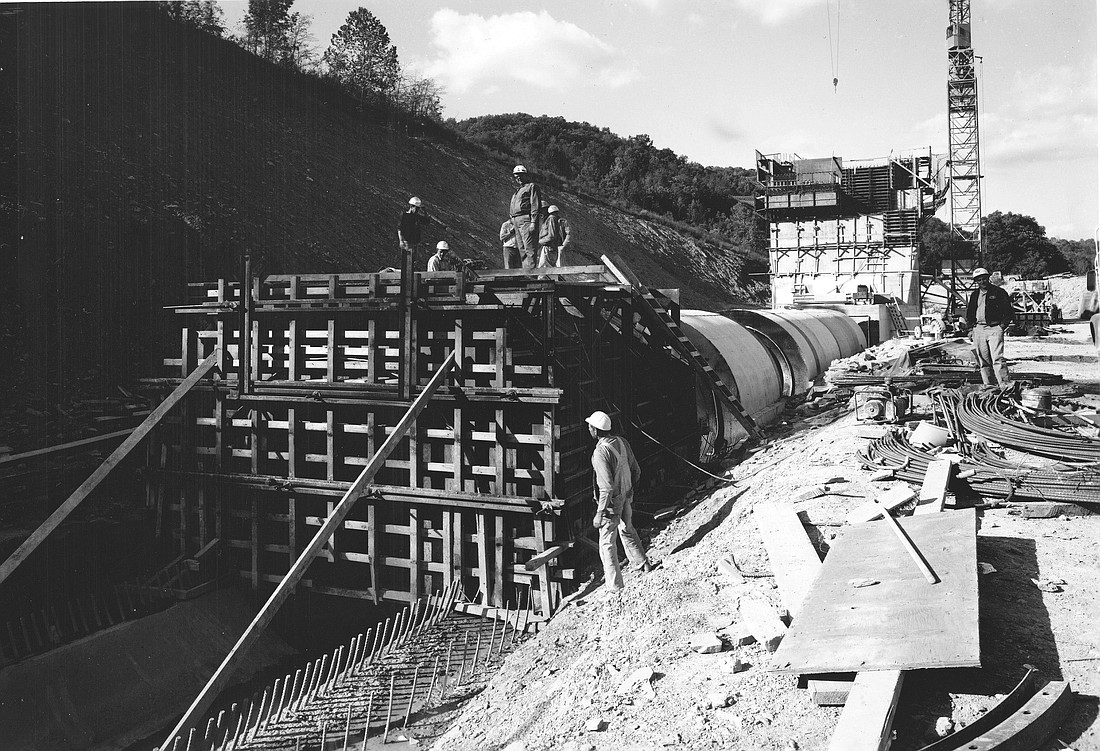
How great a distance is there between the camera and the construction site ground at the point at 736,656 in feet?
12.8

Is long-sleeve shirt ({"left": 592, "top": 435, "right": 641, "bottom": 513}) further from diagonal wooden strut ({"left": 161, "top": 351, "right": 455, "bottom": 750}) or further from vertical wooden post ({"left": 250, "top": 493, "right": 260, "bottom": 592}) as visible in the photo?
vertical wooden post ({"left": 250, "top": 493, "right": 260, "bottom": 592})

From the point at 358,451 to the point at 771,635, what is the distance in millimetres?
6846

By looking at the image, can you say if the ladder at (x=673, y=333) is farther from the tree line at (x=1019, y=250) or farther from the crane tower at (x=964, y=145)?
the tree line at (x=1019, y=250)

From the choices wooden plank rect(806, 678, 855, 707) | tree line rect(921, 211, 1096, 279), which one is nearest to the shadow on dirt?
wooden plank rect(806, 678, 855, 707)

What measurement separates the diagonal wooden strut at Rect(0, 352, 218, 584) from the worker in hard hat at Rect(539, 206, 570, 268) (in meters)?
4.75

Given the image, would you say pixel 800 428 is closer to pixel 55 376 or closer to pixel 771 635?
pixel 771 635

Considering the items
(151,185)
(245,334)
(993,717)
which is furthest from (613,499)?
(151,185)

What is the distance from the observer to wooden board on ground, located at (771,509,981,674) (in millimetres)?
3949

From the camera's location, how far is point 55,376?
40.2 ft

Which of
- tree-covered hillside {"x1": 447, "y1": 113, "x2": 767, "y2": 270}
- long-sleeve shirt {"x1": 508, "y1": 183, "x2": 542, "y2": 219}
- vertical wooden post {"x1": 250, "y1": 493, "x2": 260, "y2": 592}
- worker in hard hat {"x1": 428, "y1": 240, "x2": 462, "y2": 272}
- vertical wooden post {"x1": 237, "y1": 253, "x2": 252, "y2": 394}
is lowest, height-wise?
vertical wooden post {"x1": 250, "y1": 493, "x2": 260, "y2": 592}

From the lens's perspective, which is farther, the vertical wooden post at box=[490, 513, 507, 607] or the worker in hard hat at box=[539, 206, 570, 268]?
the worker in hard hat at box=[539, 206, 570, 268]

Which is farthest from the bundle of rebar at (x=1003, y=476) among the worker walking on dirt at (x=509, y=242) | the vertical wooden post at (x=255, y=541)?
the vertical wooden post at (x=255, y=541)

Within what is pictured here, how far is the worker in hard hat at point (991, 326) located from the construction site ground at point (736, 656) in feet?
12.9

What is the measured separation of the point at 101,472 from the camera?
8789 millimetres
